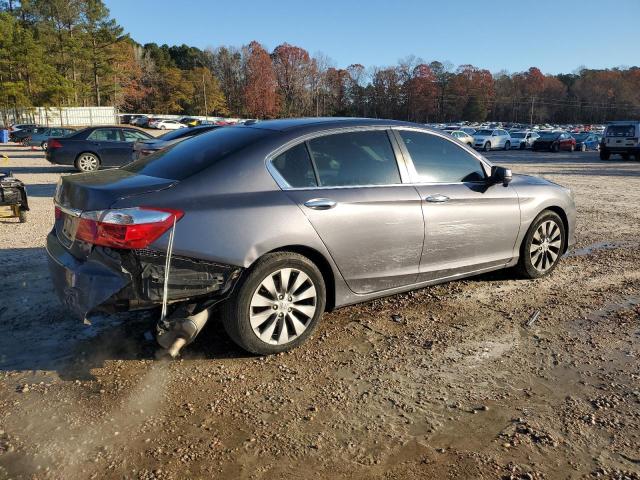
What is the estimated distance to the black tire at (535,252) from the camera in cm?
547

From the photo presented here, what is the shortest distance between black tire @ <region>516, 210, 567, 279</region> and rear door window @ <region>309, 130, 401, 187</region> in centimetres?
188

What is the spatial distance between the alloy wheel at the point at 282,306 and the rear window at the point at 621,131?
2892cm

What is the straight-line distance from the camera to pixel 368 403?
320 cm

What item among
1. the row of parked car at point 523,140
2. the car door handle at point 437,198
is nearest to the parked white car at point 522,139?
the row of parked car at point 523,140

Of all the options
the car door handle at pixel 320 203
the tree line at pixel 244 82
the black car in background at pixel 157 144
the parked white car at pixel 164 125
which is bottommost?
the car door handle at pixel 320 203

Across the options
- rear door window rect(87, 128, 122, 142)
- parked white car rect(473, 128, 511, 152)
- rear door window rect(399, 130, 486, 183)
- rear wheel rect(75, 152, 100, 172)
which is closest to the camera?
rear door window rect(399, 130, 486, 183)

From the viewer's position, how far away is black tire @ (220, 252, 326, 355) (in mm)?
3557

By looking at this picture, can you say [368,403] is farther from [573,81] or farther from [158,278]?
[573,81]

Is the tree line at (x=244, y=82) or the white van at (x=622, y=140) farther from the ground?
the tree line at (x=244, y=82)

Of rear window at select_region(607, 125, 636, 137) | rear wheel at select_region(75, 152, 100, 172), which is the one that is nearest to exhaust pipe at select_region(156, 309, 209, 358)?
rear wheel at select_region(75, 152, 100, 172)

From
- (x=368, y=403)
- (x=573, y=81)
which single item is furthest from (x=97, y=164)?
(x=573, y=81)

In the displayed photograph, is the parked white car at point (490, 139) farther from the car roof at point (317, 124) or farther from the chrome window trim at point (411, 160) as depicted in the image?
the car roof at point (317, 124)

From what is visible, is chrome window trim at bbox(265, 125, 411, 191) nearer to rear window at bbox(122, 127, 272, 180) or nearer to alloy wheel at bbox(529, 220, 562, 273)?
rear window at bbox(122, 127, 272, 180)

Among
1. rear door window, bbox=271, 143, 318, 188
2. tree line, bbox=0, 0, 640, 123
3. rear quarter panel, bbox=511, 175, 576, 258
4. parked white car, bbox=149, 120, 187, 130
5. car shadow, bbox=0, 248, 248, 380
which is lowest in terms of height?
car shadow, bbox=0, 248, 248, 380
